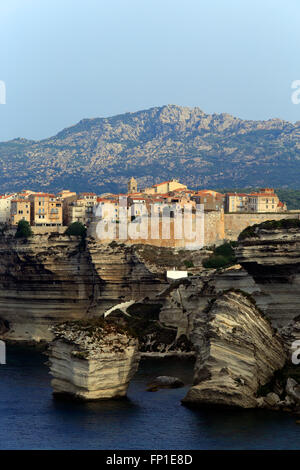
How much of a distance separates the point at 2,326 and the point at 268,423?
54.2 m

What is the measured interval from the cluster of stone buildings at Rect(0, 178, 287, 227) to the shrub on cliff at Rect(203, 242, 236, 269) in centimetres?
729

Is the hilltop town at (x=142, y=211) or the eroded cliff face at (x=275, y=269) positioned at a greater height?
the hilltop town at (x=142, y=211)

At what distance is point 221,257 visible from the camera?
91812 millimetres

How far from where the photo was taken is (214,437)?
43.1 meters

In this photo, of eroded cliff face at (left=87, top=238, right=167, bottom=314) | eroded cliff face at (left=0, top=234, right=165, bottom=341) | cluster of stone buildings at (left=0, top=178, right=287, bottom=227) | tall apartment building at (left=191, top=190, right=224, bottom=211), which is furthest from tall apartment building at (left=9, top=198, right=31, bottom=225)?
tall apartment building at (left=191, top=190, right=224, bottom=211)

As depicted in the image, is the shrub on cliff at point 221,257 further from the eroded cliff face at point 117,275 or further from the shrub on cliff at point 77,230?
the shrub on cliff at point 77,230

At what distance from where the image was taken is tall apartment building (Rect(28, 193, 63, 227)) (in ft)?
336

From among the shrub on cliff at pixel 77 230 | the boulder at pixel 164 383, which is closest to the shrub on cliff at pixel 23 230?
the shrub on cliff at pixel 77 230

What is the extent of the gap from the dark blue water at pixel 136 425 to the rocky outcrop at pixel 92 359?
33.5 inches

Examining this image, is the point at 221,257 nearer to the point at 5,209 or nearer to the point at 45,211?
the point at 45,211

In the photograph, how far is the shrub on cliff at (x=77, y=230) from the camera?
96.4 meters
